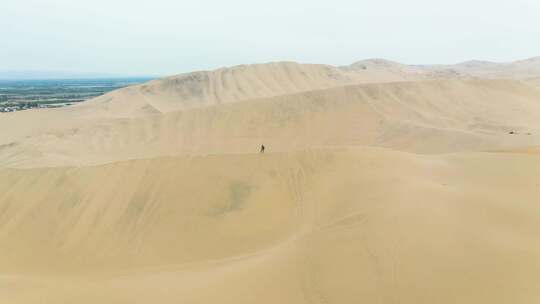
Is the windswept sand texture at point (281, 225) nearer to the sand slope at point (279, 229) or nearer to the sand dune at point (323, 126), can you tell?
the sand slope at point (279, 229)

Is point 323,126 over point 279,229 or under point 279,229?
over

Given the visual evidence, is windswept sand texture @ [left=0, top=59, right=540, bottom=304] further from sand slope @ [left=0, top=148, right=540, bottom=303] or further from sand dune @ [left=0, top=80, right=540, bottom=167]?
sand dune @ [left=0, top=80, right=540, bottom=167]

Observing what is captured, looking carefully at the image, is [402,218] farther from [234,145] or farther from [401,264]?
[234,145]

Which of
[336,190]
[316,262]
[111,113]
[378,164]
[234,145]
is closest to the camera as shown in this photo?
[316,262]

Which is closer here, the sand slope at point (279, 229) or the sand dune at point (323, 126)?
the sand slope at point (279, 229)

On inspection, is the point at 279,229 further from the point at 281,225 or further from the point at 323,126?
the point at 323,126

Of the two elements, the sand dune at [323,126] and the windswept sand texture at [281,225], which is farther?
the sand dune at [323,126]

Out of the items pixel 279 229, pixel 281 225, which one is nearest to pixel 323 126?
pixel 281 225

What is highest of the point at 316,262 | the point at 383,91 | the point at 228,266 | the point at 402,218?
the point at 383,91

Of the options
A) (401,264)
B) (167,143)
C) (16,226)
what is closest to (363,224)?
(401,264)

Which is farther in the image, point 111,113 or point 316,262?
point 111,113

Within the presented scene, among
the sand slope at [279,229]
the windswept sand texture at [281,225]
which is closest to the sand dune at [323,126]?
the windswept sand texture at [281,225]

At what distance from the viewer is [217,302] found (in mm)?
5113

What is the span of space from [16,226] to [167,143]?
11.0m
